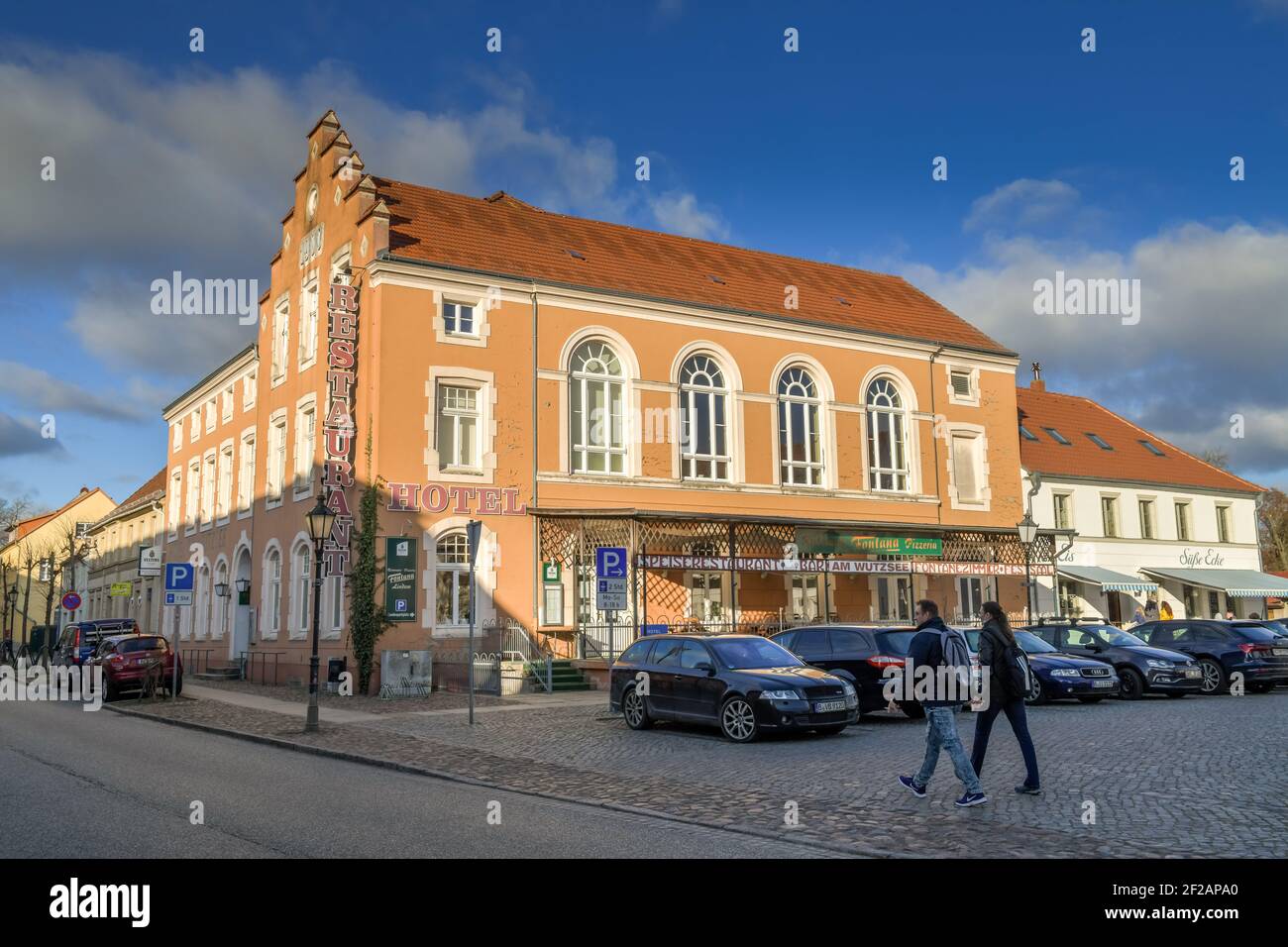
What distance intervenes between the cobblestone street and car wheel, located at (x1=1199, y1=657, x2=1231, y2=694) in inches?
107

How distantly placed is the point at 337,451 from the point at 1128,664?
18858 millimetres

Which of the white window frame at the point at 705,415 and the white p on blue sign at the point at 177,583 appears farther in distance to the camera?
the white window frame at the point at 705,415

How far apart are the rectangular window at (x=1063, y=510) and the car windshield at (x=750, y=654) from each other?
88.2ft

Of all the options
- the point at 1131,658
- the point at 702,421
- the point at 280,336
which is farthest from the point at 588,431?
the point at 1131,658

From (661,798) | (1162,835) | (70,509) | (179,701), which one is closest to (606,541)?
Result: (179,701)

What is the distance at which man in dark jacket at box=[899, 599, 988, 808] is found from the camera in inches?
392

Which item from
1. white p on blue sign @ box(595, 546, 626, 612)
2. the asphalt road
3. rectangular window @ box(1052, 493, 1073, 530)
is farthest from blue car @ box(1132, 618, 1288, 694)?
the asphalt road

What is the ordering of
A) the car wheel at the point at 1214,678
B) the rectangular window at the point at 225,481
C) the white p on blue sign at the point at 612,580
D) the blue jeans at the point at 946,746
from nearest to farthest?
the blue jeans at the point at 946,746 → the white p on blue sign at the point at 612,580 → the car wheel at the point at 1214,678 → the rectangular window at the point at 225,481

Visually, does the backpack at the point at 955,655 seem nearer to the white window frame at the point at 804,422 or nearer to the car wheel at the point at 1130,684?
the car wheel at the point at 1130,684

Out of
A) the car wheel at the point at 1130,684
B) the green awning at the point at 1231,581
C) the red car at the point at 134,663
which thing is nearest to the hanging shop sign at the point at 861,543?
the car wheel at the point at 1130,684

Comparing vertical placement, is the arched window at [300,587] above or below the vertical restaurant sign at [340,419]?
below

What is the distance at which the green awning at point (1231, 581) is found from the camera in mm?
41781

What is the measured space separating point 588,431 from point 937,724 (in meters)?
20.8

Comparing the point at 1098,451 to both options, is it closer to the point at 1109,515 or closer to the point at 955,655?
the point at 1109,515
